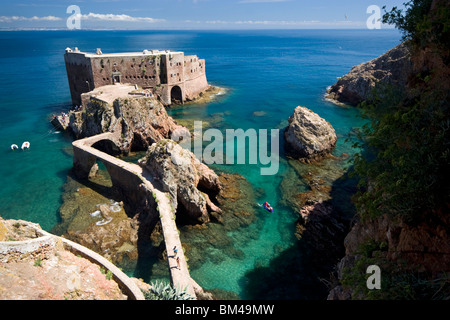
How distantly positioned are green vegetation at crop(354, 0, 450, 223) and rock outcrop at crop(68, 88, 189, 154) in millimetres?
27862

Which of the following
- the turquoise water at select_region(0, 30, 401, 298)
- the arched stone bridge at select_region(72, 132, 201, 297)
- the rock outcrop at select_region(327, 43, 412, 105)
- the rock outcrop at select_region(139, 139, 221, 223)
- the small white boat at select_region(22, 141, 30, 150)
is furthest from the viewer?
the rock outcrop at select_region(327, 43, 412, 105)

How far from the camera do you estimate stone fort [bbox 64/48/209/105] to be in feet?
146

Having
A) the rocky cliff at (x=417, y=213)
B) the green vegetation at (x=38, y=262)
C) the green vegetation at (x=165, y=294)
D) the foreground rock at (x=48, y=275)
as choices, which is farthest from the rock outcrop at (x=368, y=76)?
the green vegetation at (x=38, y=262)

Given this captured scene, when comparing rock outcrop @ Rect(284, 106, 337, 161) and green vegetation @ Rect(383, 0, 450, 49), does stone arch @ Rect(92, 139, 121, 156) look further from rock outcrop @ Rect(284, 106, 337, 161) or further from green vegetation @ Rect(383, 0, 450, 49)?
Result: green vegetation @ Rect(383, 0, 450, 49)

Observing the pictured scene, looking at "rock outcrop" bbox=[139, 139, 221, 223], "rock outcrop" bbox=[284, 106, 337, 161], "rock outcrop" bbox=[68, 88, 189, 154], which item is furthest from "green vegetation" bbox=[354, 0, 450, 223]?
"rock outcrop" bbox=[68, 88, 189, 154]

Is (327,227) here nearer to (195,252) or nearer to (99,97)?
(195,252)

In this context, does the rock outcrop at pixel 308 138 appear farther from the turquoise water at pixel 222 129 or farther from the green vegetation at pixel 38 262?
the green vegetation at pixel 38 262

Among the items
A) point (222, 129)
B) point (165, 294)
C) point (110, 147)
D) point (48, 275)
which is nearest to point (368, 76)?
point (222, 129)

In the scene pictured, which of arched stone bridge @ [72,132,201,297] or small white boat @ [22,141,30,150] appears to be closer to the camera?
arched stone bridge @ [72,132,201,297]

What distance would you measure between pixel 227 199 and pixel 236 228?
141 inches

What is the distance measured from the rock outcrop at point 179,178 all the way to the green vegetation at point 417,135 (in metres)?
13.3

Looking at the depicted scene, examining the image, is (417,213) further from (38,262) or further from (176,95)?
(176,95)

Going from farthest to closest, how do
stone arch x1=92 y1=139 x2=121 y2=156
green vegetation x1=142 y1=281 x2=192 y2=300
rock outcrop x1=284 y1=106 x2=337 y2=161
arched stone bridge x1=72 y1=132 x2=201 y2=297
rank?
stone arch x1=92 y1=139 x2=121 y2=156 < rock outcrop x1=284 y1=106 x2=337 y2=161 < arched stone bridge x1=72 y1=132 x2=201 y2=297 < green vegetation x1=142 y1=281 x2=192 y2=300

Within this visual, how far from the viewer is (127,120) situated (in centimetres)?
3347
